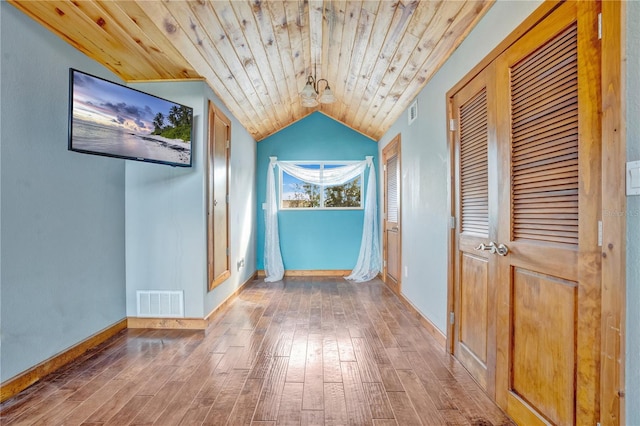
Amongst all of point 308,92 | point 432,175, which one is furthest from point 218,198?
point 432,175

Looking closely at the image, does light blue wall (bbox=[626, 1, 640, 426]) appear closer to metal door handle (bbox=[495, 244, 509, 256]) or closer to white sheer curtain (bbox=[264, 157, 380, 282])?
metal door handle (bbox=[495, 244, 509, 256])

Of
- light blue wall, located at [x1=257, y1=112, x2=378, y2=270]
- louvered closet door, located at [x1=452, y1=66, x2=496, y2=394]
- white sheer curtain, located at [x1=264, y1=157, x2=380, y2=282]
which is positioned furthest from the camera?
light blue wall, located at [x1=257, y1=112, x2=378, y2=270]

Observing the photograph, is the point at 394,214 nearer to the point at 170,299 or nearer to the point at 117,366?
the point at 170,299

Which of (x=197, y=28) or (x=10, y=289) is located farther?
(x=197, y=28)

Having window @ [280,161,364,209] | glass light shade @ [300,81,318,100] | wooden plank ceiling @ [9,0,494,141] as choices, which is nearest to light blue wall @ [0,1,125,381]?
wooden plank ceiling @ [9,0,494,141]

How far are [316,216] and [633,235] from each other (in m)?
4.55

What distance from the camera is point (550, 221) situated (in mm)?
1402

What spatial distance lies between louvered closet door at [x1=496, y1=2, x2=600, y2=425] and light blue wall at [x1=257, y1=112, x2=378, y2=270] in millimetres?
3732

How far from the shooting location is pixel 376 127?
4.79m

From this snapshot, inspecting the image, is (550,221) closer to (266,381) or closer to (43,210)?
(266,381)

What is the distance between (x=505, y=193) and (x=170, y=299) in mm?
2827

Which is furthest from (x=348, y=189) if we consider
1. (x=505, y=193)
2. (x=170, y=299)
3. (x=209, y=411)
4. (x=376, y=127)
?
(x=209, y=411)

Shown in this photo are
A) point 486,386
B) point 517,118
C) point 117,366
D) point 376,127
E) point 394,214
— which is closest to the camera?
point 517,118

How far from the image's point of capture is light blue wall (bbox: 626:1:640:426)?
3.28ft
